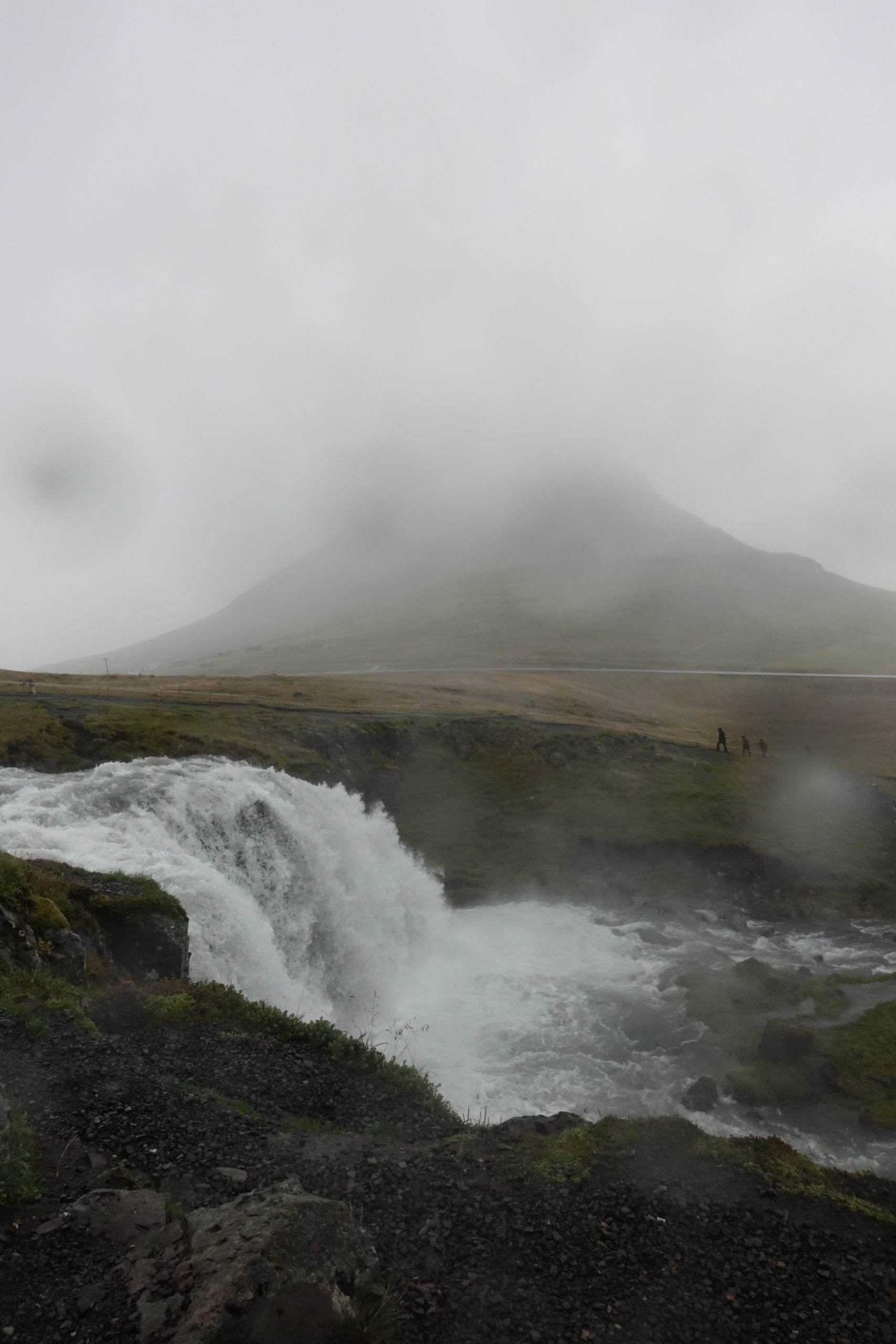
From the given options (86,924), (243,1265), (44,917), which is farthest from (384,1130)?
(86,924)

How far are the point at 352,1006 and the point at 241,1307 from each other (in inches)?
914

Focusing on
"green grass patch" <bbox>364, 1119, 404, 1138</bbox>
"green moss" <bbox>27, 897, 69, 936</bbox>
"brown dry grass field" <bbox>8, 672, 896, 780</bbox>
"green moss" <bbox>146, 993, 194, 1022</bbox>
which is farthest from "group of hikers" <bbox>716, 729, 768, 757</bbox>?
"green moss" <bbox>27, 897, 69, 936</bbox>

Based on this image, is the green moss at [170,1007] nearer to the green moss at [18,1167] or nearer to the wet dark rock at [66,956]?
the wet dark rock at [66,956]

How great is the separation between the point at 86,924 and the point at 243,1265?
13363mm

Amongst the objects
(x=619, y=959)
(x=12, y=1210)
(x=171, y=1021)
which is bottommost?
A: (x=619, y=959)

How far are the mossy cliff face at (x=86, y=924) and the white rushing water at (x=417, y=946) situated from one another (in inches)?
95.2

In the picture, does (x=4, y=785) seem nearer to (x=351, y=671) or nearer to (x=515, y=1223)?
(x=515, y=1223)

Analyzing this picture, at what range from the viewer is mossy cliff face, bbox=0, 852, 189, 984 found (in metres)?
16.7

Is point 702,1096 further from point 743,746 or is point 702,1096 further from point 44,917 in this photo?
point 743,746

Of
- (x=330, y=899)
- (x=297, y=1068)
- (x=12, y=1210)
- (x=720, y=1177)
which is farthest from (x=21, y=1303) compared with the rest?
(x=330, y=899)

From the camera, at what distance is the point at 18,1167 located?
9.42 metres

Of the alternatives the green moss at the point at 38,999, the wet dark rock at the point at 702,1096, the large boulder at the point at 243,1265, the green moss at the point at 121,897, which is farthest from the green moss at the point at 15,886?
the wet dark rock at the point at 702,1096

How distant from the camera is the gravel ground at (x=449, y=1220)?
8.75 metres

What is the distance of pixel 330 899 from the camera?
3231cm
